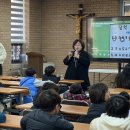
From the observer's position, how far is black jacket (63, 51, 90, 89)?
23.0 ft

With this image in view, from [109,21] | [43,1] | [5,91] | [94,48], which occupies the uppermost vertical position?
[43,1]

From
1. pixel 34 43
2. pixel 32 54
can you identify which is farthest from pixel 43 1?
pixel 32 54

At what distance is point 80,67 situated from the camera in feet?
23.2

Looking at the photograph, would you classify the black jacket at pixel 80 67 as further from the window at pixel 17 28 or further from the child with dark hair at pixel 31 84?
the window at pixel 17 28

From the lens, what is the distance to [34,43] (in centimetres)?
1174

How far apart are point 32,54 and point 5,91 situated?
3.99 m

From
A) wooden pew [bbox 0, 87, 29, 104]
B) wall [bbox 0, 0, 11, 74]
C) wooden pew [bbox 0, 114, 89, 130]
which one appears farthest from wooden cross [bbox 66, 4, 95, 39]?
wooden pew [bbox 0, 114, 89, 130]

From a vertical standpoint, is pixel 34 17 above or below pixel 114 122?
above

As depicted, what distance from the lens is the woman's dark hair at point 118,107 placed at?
3.04 m

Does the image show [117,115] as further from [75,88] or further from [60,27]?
[60,27]

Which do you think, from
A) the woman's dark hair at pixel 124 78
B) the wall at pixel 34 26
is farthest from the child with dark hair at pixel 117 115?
the wall at pixel 34 26

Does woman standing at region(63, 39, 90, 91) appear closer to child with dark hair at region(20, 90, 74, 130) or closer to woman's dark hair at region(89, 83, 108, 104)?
woman's dark hair at region(89, 83, 108, 104)

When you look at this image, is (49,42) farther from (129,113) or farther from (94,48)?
(129,113)

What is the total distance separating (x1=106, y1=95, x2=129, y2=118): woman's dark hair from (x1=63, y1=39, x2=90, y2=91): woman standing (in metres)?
3.89
